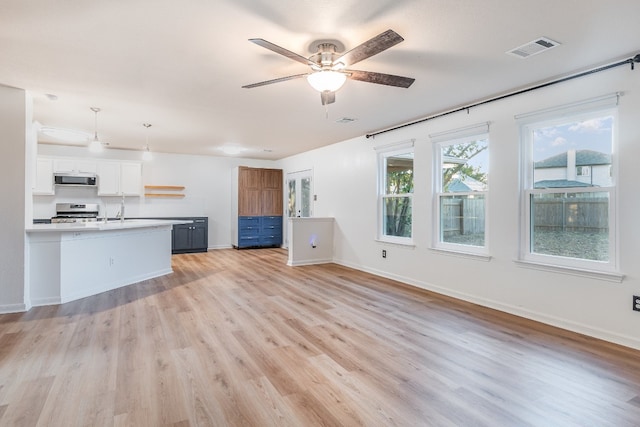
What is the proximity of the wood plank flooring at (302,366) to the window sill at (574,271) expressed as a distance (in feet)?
1.88

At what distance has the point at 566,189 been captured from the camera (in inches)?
134

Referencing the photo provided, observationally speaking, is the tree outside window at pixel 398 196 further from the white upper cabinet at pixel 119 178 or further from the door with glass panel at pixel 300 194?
the white upper cabinet at pixel 119 178

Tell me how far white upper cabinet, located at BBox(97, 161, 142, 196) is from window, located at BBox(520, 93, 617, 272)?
7702 millimetres

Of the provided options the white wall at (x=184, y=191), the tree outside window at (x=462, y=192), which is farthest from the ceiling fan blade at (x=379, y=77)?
the white wall at (x=184, y=191)

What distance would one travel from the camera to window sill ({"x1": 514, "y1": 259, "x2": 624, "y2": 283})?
3002 mm

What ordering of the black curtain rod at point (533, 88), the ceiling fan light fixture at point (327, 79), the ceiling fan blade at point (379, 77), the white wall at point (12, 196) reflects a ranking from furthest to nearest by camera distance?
the white wall at point (12, 196), the black curtain rod at point (533, 88), the ceiling fan blade at point (379, 77), the ceiling fan light fixture at point (327, 79)

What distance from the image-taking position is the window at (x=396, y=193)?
17.5 ft

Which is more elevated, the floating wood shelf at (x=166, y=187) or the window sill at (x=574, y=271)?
the floating wood shelf at (x=166, y=187)

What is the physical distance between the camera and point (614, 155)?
3.05 m

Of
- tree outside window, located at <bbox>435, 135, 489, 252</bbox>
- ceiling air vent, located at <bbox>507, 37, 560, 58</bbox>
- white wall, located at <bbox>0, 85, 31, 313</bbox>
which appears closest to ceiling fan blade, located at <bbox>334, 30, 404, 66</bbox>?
ceiling air vent, located at <bbox>507, 37, 560, 58</bbox>

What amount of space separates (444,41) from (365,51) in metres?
0.75

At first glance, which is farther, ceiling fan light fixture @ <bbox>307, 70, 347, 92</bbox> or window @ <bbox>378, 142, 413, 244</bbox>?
window @ <bbox>378, 142, 413, 244</bbox>

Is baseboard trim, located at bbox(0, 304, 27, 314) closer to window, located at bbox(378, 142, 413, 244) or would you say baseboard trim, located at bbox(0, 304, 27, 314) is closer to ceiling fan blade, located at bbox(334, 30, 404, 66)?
ceiling fan blade, located at bbox(334, 30, 404, 66)

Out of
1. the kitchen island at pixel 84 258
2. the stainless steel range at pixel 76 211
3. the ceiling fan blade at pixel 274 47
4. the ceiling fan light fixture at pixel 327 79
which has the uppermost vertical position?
the ceiling fan blade at pixel 274 47
